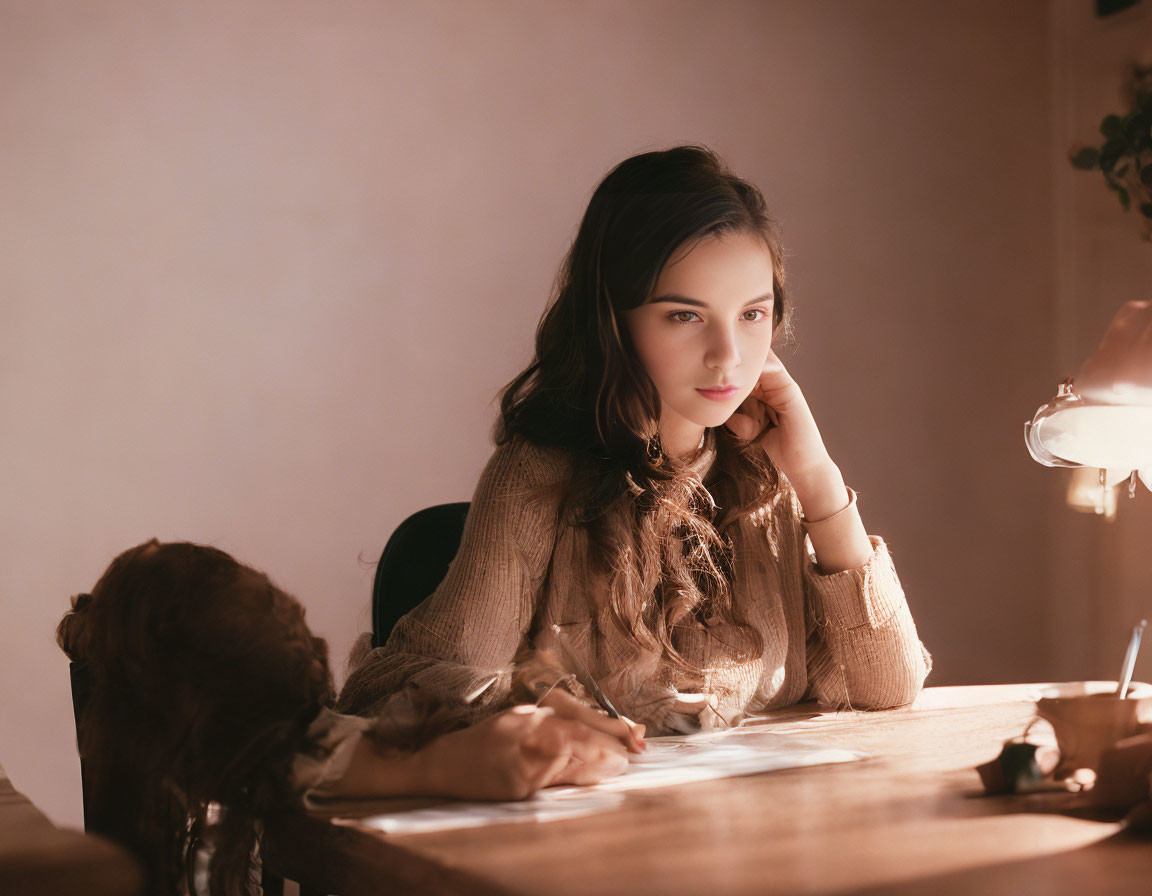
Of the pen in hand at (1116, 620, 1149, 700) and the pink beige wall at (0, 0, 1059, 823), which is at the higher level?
the pink beige wall at (0, 0, 1059, 823)

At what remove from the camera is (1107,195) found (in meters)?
2.58

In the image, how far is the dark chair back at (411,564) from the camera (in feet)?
4.61

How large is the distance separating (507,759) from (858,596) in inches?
20.6

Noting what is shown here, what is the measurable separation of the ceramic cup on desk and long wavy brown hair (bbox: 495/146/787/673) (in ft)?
1.39

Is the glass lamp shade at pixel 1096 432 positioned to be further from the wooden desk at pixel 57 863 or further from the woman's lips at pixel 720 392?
the wooden desk at pixel 57 863

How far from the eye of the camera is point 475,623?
3.34ft

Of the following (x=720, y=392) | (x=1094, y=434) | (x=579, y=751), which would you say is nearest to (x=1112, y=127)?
(x=1094, y=434)

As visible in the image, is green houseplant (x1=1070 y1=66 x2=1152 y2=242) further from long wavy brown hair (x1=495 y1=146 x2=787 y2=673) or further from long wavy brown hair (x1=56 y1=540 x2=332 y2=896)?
long wavy brown hair (x1=56 y1=540 x2=332 y2=896)

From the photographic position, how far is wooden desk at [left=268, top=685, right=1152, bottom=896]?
0.57 m

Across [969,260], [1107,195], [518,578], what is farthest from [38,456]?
[1107,195]

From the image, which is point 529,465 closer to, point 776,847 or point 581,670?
point 581,670

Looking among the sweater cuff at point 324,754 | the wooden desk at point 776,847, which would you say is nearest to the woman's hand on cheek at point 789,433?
the wooden desk at point 776,847

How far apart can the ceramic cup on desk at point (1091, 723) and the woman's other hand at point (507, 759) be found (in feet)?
0.96

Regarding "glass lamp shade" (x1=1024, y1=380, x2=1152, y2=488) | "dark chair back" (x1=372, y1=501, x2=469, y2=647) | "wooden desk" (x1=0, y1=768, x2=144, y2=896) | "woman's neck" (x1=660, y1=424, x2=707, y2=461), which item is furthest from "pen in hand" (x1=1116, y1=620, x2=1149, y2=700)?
"dark chair back" (x1=372, y1=501, x2=469, y2=647)
